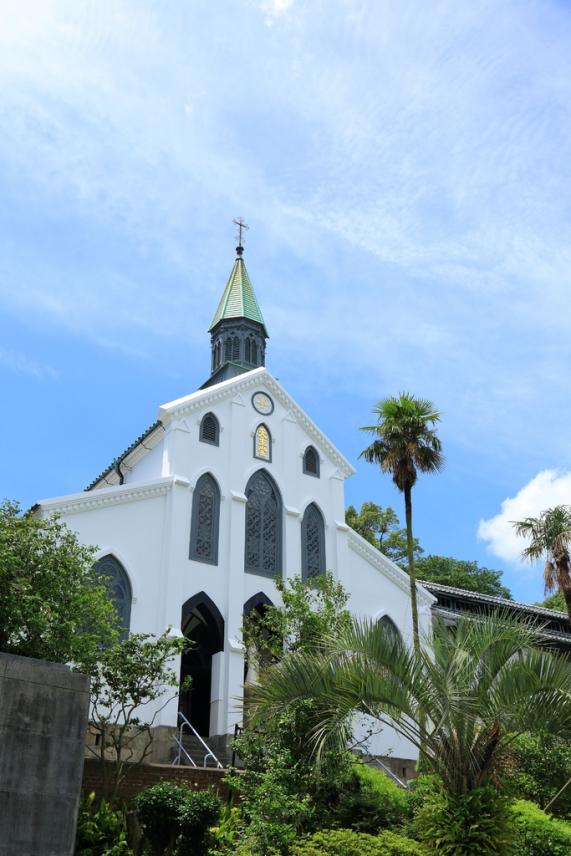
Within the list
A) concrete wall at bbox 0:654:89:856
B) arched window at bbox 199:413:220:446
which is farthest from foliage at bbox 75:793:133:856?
arched window at bbox 199:413:220:446

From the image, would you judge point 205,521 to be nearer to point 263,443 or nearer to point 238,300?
point 263,443

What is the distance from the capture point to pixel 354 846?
13273mm

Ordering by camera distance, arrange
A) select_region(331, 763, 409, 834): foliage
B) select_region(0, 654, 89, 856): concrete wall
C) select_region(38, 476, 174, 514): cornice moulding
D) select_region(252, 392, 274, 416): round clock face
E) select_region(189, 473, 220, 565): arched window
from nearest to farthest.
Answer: select_region(0, 654, 89, 856): concrete wall → select_region(331, 763, 409, 834): foliage → select_region(38, 476, 174, 514): cornice moulding → select_region(189, 473, 220, 565): arched window → select_region(252, 392, 274, 416): round clock face

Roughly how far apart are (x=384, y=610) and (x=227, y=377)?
10801mm

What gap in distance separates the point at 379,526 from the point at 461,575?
884 cm

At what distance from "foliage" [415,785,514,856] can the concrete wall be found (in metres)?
5.23

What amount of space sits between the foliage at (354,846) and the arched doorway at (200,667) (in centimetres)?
1405

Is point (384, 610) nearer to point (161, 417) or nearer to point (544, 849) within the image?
point (161, 417)

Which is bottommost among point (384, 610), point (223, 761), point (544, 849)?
point (544, 849)

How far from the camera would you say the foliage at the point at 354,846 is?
13108 millimetres

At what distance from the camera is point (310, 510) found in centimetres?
3161

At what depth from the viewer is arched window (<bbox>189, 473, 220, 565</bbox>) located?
91.5 feet

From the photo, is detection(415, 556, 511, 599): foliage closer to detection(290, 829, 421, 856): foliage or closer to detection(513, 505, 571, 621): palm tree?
detection(513, 505, 571, 621): palm tree

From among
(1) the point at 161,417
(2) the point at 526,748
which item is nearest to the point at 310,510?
(1) the point at 161,417
